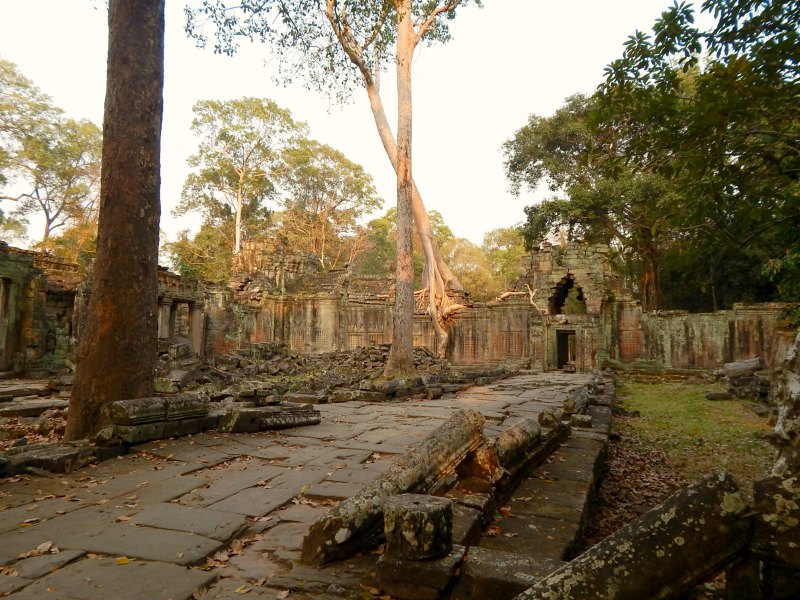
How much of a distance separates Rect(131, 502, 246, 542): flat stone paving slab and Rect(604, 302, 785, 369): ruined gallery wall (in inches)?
778

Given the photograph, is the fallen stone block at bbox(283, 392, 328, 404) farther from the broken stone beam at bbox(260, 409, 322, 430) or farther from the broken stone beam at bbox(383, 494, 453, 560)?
the broken stone beam at bbox(383, 494, 453, 560)

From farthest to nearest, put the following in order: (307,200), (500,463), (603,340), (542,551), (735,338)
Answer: (307,200) < (603,340) < (735,338) < (500,463) < (542,551)

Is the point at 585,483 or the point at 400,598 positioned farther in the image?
the point at 585,483

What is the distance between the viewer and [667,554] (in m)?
1.58

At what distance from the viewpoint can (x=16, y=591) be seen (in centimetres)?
215

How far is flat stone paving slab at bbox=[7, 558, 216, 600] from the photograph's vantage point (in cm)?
211

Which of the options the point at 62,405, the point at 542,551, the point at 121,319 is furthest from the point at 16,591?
the point at 62,405

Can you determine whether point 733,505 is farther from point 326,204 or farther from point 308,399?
point 326,204

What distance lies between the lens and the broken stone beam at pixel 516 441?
151 inches

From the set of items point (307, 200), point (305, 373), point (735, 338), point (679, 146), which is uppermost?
point (307, 200)

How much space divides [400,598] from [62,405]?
7539mm

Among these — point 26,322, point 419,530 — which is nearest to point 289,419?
point 419,530

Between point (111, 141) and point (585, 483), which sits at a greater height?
point (111, 141)

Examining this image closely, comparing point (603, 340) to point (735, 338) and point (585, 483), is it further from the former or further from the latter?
point (585, 483)
